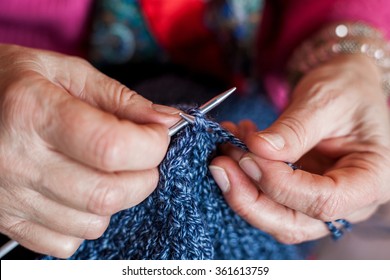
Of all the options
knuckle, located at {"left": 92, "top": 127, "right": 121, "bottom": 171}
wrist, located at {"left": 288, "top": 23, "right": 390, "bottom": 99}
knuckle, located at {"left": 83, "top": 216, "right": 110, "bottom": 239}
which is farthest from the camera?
wrist, located at {"left": 288, "top": 23, "right": 390, "bottom": 99}

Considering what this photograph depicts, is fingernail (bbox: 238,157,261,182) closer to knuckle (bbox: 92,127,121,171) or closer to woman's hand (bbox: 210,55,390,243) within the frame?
woman's hand (bbox: 210,55,390,243)

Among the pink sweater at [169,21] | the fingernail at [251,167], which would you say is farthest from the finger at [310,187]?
the pink sweater at [169,21]

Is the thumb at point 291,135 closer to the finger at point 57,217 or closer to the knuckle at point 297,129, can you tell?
the knuckle at point 297,129

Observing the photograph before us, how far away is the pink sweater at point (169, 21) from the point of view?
A: 2.84 feet

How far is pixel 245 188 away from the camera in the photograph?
2.07ft

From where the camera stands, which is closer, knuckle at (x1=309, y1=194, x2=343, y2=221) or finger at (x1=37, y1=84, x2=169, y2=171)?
finger at (x1=37, y1=84, x2=169, y2=171)

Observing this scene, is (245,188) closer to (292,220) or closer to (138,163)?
(292,220)

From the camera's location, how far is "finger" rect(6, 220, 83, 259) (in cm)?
60

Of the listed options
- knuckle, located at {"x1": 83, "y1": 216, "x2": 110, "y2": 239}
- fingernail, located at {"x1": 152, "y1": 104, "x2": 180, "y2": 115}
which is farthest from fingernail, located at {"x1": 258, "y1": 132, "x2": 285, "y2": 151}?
knuckle, located at {"x1": 83, "y1": 216, "x2": 110, "y2": 239}

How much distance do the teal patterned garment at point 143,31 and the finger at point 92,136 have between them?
1.47ft

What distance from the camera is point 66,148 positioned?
0.48m

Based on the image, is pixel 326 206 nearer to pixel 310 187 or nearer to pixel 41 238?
pixel 310 187

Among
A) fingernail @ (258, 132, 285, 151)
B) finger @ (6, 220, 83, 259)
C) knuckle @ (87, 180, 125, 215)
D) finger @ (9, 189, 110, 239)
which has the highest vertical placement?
fingernail @ (258, 132, 285, 151)

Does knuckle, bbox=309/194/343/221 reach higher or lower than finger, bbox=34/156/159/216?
higher
